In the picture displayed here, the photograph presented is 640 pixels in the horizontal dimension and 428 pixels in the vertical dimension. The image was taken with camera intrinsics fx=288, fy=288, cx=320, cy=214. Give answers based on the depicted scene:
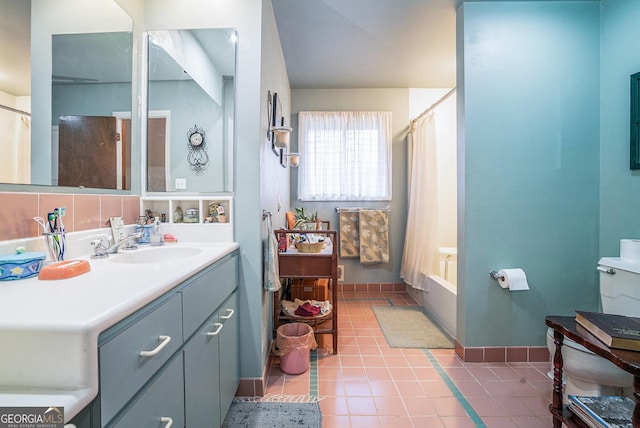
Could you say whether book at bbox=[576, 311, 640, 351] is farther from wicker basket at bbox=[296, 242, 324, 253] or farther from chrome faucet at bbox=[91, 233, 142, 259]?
chrome faucet at bbox=[91, 233, 142, 259]

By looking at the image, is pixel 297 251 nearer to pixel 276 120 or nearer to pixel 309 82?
pixel 276 120

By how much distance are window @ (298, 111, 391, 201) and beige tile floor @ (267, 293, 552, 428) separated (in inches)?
69.4

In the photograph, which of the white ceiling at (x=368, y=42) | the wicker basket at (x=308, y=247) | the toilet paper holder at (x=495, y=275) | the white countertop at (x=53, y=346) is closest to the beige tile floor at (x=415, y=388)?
the toilet paper holder at (x=495, y=275)

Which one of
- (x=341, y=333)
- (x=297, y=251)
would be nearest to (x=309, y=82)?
(x=297, y=251)

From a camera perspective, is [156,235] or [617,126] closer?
[156,235]

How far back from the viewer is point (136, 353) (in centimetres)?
68

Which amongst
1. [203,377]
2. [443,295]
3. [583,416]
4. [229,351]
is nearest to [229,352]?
[229,351]

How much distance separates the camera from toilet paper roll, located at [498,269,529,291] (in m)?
1.87

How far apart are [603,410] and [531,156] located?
1.47m

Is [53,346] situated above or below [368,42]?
below

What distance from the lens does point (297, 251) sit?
207cm

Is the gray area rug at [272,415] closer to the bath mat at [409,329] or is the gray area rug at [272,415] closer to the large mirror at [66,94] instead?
the bath mat at [409,329]

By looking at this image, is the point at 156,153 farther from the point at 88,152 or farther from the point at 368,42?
the point at 368,42

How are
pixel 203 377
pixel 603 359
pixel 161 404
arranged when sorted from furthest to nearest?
pixel 603 359 → pixel 203 377 → pixel 161 404
